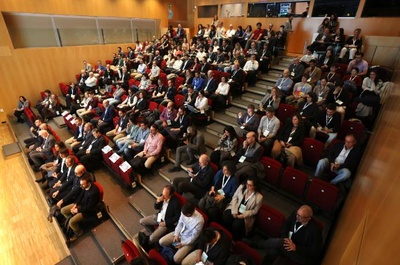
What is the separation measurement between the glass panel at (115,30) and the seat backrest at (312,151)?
9047mm

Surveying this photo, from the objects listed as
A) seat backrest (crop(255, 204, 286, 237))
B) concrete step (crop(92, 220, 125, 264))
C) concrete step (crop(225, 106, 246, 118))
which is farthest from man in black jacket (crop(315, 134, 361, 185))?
concrete step (crop(92, 220, 125, 264))

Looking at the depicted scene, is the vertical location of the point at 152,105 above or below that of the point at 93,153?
above

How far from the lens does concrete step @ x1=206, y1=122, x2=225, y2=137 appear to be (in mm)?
4695

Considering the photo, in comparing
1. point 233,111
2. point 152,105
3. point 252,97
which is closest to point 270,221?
point 233,111

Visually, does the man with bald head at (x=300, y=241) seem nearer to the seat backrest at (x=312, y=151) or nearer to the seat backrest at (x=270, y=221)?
the seat backrest at (x=270, y=221)

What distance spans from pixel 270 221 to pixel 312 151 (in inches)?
56.4

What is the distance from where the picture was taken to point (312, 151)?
11.2ft

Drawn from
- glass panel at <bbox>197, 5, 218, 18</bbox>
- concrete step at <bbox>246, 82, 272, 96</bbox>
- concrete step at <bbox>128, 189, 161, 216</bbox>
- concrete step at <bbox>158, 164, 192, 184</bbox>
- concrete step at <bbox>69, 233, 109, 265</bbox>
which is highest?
glass panel at <bbox>197, 5, 218, 18</bbox>

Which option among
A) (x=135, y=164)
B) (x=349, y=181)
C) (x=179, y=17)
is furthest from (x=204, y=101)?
(x=179, y=17)

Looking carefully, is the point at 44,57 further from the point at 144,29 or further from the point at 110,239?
the point at 110,239

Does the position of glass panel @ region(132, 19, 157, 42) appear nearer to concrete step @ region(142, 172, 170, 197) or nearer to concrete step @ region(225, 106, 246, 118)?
concrete step @ region(225, 106, 246, 118)

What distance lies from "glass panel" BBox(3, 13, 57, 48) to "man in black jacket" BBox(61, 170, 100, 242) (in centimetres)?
669

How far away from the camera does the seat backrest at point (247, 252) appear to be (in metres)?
2.09

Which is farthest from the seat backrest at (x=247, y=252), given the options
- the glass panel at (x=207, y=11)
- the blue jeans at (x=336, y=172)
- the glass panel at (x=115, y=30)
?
the glass panel at (x=207, y=11)
